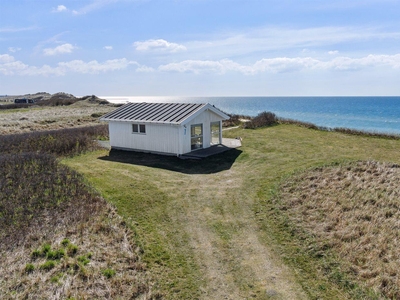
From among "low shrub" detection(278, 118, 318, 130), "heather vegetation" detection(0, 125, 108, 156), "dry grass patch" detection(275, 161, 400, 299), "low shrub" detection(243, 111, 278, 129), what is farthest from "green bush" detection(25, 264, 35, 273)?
"low shrub" detection(278, 118, 318, 130)

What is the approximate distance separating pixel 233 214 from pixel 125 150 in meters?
12.7

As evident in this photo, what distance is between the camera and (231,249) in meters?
9.16

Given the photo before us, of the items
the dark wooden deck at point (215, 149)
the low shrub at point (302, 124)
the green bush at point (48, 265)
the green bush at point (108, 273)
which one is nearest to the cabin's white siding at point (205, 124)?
the dark wooden deck at point (215, 149)

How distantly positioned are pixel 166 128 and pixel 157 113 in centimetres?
191

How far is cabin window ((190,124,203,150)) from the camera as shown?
20938 millimetres

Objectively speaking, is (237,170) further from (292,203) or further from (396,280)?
(396,280)

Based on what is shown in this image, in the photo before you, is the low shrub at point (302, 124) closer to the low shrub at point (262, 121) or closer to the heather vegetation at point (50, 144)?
the low shrub at point (262, 121)

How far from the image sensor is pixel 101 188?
12.8m

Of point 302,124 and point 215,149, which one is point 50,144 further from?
point 302,124

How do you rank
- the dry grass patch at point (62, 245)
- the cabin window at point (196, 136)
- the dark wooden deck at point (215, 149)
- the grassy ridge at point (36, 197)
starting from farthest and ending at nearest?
the cabin window at point (196, 136) < the dark wooden deck at point (215, 149) < the grassy ridge at point (36, 197) < the dry grass patch at point (62, 245)

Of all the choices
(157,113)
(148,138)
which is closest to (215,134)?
(157,113)

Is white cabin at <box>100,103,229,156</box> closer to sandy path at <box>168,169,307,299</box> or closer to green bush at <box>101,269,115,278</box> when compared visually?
sandy path at <box>168,169,307,299</box>

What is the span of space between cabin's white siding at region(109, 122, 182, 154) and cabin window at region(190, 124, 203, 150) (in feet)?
5.10

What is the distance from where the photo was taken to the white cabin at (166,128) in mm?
19656
